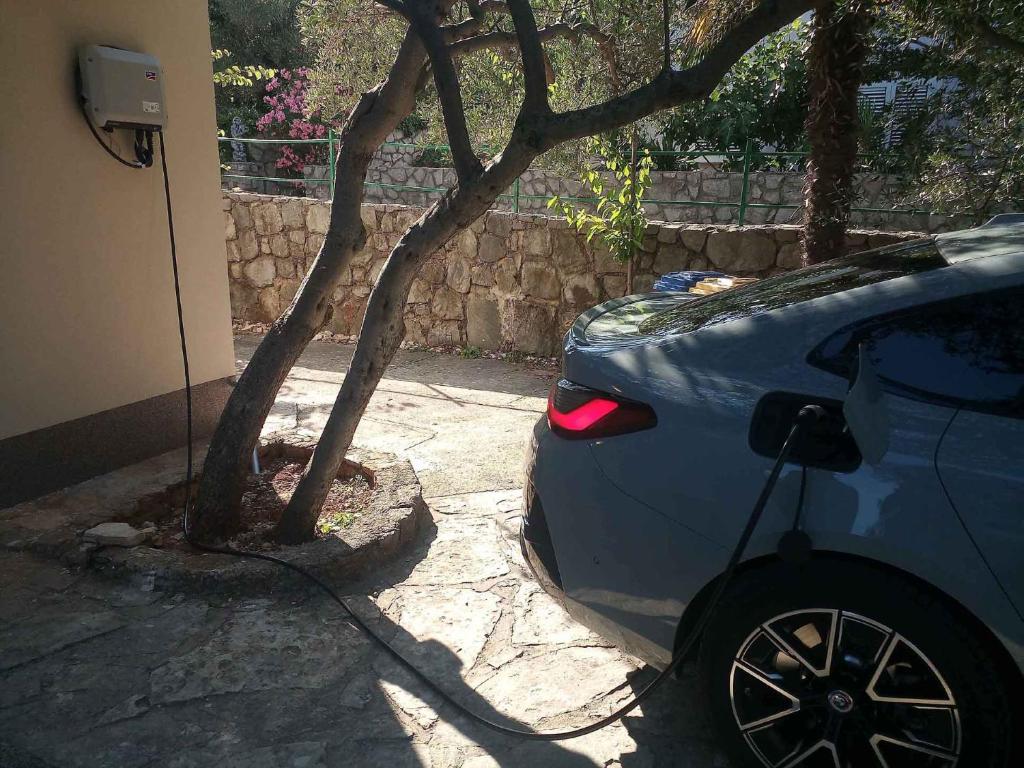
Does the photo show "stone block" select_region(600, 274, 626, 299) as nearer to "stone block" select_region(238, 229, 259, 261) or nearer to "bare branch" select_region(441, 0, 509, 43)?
"bare branch" select_region(441, 0, 509, 43)

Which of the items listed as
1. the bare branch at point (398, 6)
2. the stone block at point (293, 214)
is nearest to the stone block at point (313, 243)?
the stone block at point (293, 214)

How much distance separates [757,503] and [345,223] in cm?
272

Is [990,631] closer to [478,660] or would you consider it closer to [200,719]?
[478,660]

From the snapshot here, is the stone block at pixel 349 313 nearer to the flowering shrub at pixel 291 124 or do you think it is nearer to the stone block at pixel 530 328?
the stone block at pixel 530 328

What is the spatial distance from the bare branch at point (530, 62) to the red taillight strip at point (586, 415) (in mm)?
1623

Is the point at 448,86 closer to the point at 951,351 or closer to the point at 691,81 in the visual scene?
the point at 691,81

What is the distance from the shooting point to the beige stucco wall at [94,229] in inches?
168

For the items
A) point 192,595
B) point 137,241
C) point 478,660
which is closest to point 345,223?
point 137,241

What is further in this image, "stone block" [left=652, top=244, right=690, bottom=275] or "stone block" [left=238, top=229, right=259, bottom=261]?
"stone block" [left=238, top=229, right=259, bottom=261]

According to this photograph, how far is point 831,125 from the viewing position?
6.21 metres

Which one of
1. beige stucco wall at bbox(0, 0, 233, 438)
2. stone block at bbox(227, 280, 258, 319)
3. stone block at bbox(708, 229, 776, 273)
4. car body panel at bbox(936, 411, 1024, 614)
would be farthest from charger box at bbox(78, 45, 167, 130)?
stone block at bbox(227, 280, 258, 319)

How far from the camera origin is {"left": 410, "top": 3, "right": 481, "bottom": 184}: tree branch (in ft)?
12.4

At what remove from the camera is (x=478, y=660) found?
3.24 meters

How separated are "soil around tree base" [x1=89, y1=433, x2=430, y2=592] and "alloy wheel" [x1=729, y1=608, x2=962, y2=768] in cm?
201
